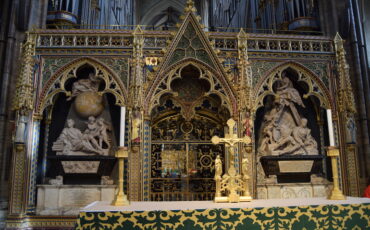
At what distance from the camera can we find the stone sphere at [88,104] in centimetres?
1125

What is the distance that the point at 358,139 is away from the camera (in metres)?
11.8

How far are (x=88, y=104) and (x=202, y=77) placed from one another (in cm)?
400

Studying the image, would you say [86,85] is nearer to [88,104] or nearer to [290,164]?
[88,104]

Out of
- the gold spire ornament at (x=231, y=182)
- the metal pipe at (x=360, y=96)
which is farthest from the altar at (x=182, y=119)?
the gold spire ornament at (x=231, y=182)

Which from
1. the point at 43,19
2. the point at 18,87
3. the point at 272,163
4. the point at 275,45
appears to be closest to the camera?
the point at 18,87

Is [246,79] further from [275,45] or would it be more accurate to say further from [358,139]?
[358,139]

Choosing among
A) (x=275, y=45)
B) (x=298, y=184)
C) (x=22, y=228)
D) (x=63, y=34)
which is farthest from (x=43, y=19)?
(x=298, y=184)

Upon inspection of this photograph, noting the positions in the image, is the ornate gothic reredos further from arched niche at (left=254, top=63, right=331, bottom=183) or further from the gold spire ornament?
the gold spire ornament

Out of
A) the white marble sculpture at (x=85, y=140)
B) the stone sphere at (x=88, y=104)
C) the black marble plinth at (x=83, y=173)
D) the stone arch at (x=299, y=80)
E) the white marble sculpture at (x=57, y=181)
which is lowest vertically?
the white marble sculpture at (x=57, y=181)

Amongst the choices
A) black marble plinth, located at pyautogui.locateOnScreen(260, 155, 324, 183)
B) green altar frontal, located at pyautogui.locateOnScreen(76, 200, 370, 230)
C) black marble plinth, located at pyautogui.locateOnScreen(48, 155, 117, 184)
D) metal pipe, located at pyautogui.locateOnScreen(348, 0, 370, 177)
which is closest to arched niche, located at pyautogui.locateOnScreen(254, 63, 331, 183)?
black marble plinth, located at pyautogui.locateOnScreen(260, 155, 324, 183)

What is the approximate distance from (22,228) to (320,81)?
10.7 m

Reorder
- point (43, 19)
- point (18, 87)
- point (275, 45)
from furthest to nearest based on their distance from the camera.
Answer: point (43, 19), point (275, 45), point (18, 87)

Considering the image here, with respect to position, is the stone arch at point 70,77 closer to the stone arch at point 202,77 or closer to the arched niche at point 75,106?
the arched niche at point 75,106

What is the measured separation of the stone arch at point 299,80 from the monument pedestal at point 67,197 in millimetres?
5711
